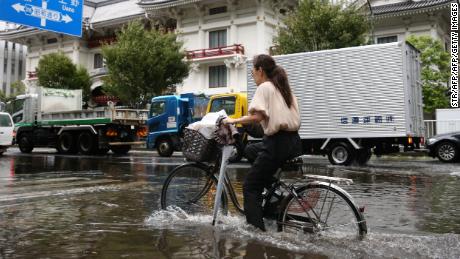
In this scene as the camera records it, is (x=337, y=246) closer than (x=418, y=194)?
Yes

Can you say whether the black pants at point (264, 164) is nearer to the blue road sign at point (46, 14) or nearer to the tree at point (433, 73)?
the blue road sign at point (46, 14)

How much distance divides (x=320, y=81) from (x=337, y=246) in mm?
11815

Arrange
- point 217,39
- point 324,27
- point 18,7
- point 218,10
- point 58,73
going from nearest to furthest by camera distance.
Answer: point 18,7
point 324,27
point 218,10
point 217,39
point 58,73

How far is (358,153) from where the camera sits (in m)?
15.0

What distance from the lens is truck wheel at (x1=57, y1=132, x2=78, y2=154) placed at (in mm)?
21047

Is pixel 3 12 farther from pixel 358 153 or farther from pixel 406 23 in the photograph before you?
pixel 406 23

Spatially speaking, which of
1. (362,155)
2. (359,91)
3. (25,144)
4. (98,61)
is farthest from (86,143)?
(98,61)

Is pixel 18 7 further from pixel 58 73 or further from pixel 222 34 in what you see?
pixel 58 73

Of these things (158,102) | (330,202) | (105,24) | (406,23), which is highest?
(105,24)

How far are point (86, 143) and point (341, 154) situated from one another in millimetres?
11454

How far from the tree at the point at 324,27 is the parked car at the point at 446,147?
21.9 feet

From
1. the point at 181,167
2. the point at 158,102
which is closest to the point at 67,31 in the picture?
the point at 158,102

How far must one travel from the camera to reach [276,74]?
443cm

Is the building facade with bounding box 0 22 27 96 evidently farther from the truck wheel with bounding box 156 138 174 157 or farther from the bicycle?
the bicycle
